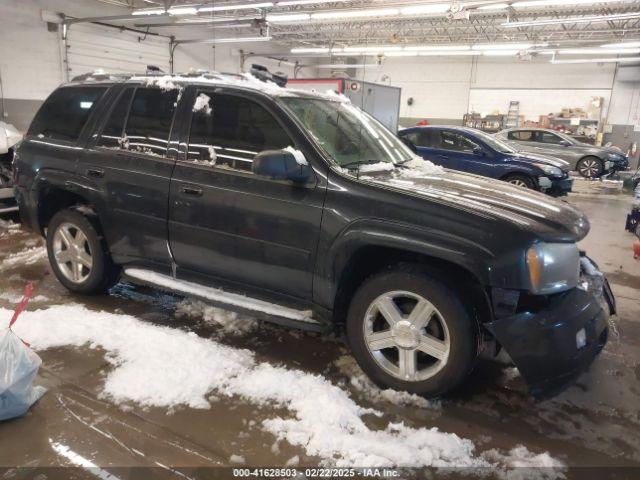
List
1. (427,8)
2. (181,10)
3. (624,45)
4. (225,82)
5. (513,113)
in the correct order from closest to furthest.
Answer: (225,82) → (427,8) → (181,10) → (624,45) → (513,113)

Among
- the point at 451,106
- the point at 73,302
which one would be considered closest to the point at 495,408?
the point at 73,302

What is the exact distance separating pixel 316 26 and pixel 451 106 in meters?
8.78

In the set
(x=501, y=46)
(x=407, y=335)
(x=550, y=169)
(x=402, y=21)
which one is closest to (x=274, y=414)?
(x=407, y=335)

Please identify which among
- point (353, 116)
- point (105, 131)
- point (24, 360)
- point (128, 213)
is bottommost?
point (24, 360)

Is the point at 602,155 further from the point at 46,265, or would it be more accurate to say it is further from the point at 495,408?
the point at 46,265

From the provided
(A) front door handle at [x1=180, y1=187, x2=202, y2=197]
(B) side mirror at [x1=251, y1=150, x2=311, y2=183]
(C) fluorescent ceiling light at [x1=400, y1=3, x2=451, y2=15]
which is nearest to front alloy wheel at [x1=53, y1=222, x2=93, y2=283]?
(A) front door handle at [x1=180, y1=187, x2=202, y2=197]

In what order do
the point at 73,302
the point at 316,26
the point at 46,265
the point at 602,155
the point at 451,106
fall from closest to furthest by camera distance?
the point at 73,302, the point at 46,265, the point at 602,155, the point at 316,26, the point at 451,106

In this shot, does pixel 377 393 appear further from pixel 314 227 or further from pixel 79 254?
pixel 79 254

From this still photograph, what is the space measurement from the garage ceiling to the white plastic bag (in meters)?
8.80

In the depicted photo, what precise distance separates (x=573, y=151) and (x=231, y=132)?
47.3 ft

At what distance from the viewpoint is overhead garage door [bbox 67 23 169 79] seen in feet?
42.3

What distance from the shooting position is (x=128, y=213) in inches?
139

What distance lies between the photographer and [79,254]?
3951 millimetres

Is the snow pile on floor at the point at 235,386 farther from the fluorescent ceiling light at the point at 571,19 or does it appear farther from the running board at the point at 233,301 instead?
the fluorescent ceiling light at the point at 571,19
